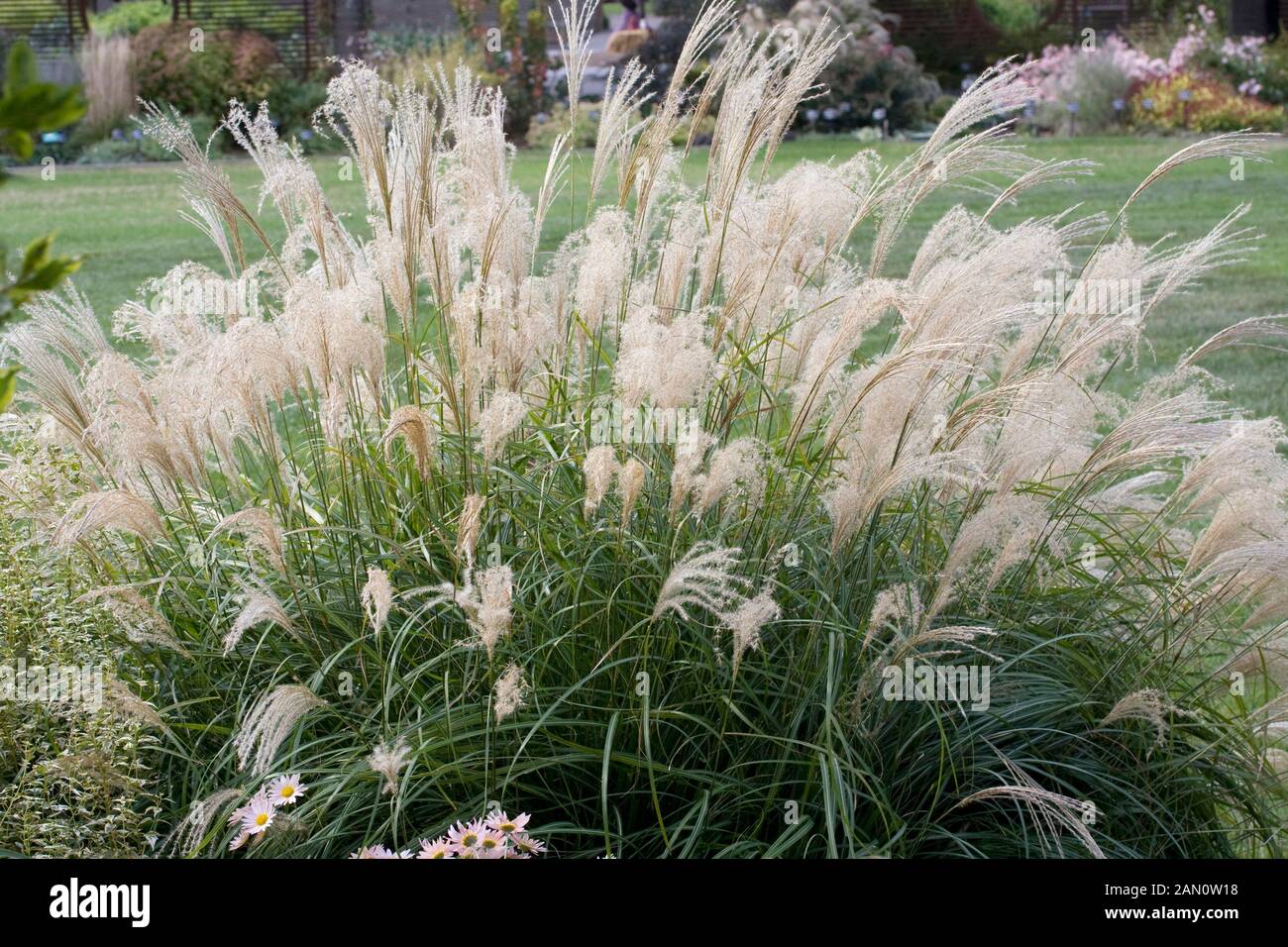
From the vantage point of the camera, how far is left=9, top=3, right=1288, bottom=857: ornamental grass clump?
240 centimetres

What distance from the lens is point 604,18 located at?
13.7 m

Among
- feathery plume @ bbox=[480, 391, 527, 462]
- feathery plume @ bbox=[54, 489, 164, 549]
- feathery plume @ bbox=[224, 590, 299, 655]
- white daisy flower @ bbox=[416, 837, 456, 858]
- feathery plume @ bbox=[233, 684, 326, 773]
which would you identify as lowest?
white daisy flower @ bbox=[416, 837, 456, 858]

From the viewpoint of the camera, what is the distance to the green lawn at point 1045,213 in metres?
6.91

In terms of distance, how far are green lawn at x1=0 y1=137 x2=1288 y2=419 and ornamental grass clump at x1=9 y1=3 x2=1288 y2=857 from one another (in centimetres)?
353

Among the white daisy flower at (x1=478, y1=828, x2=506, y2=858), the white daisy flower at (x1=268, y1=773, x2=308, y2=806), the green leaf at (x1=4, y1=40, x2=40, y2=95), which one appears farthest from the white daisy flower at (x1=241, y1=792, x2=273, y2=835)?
the green leaf at (x1=4, y1=40, x2=40, y2=95)

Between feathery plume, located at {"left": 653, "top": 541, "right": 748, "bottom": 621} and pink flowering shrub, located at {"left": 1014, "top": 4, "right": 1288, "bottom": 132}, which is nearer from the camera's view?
feathery plume, located at {"left": 653, "top": 541, "right": 748, "bottom": 621}

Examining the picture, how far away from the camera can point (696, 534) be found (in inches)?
103

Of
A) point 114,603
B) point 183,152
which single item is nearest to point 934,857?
point 114,603

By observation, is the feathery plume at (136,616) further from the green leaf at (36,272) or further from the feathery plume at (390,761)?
the green leaf at (36,272)

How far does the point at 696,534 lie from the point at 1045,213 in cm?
671

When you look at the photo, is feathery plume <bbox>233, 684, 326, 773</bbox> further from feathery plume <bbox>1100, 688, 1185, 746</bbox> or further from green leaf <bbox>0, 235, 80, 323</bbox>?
feathery plume <bbox>1100, 688, 1185, 746</bbox>
